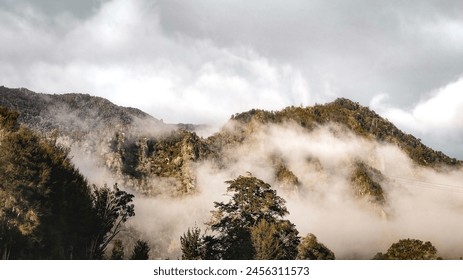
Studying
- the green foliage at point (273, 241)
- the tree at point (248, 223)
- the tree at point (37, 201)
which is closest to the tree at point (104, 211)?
the tree at point (37, 201)

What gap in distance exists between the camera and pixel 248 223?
183ft

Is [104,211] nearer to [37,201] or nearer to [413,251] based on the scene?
A: [37,201]

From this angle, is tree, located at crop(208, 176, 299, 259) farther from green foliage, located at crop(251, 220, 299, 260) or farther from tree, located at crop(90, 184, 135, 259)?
tree, located at crop(90, 184, 135, 259)

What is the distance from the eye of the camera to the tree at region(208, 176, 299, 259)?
50.6m

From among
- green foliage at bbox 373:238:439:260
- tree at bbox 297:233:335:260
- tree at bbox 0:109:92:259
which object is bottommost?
green foliage at bbox 373:238:439:260

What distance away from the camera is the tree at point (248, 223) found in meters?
50.6

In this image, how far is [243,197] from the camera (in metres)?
57.2

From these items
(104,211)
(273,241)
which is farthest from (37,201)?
(273,241)

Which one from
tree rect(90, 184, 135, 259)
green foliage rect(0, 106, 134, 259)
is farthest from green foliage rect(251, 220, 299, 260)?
green foliage rect(0, 106, 134, 259)

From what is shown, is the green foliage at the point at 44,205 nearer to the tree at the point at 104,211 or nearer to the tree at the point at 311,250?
the tree at the point at 104,211
